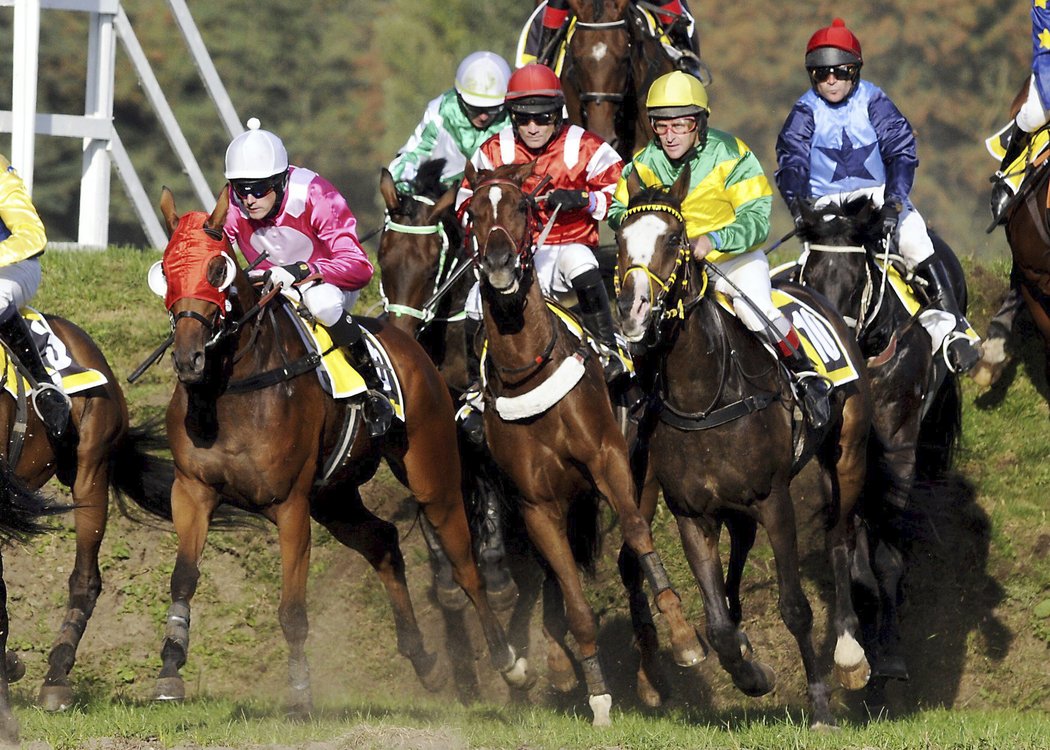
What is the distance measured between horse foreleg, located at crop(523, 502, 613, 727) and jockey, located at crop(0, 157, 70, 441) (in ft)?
8.31

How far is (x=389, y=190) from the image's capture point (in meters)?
10.0

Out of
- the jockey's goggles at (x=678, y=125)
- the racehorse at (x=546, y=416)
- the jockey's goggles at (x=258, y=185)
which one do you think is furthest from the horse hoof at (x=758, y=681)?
the jockey's goggles at (x=258, y=185)

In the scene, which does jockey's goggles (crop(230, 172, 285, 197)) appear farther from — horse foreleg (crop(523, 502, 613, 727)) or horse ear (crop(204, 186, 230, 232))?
horse foreleg (crop(523, 502, 613, 727))

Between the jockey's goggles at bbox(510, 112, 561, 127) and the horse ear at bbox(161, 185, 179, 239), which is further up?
the jockey's goggles at bbox(510, 112, 561, 127)

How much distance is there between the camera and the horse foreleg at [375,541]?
9109 millimetres

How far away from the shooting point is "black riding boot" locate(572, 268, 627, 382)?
8695mm

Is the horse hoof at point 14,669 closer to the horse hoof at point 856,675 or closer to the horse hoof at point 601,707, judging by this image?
the horse hoof at point 601,707

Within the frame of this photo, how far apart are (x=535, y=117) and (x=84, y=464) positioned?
3.07 meters

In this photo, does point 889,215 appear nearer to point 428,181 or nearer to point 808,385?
point 808,385

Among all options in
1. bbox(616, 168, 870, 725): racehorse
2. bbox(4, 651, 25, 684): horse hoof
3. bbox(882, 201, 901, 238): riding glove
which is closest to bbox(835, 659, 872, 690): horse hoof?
bbox(616, 168, 870, 725): racehorse

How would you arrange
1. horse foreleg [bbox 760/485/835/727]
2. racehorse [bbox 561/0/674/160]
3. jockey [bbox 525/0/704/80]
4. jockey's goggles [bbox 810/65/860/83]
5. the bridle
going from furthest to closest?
1. jockey [bbox 525/0/704/80]
2. racehorse [bbox 561/0/674/160]
3. the bridle
4. jockey's goggles [bbox 810/65/860/83]
5. horse foreleg [bbox 760/485/835/727]

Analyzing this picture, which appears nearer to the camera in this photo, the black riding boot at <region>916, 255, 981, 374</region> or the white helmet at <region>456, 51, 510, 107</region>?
the black riding boot at <region>916, 255, 981, 374</region>

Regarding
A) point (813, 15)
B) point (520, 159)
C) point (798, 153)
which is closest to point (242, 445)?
point (520, 159)

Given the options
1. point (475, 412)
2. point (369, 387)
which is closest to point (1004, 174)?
point (475, 412)
